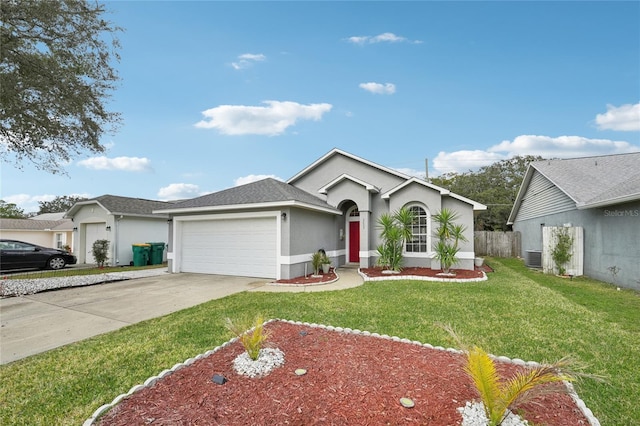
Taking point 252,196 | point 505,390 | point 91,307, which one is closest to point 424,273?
point 252,196

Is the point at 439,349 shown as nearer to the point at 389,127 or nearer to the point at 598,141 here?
the point at 389,127

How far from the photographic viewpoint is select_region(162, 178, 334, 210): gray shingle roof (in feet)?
34.3

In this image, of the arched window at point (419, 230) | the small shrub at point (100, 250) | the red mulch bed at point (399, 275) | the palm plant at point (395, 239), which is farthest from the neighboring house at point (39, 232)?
the arched window at point (419, 230)

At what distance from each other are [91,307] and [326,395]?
6555 mm

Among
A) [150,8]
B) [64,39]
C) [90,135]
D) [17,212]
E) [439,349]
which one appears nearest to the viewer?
[439,349]

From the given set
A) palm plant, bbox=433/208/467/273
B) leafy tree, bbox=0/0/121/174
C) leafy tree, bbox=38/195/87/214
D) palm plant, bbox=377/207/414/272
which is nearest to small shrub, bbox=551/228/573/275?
palm plant, bbox=433/208/467/273

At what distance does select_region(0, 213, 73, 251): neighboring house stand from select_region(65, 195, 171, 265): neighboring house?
8.05 meters

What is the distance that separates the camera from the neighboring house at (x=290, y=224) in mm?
10375

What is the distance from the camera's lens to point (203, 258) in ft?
38.9

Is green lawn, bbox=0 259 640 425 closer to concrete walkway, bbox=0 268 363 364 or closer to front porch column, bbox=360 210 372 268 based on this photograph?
concrete walkway, bbox=0 268 363 364

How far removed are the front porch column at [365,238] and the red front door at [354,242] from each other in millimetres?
1547

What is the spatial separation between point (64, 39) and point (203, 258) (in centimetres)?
799

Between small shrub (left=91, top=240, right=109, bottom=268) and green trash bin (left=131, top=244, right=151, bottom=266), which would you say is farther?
green trash bin (left=131, top=244, right=151, bottom=266)

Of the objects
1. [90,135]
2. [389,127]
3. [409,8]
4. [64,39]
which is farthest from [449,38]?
[90,135]
